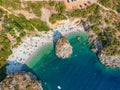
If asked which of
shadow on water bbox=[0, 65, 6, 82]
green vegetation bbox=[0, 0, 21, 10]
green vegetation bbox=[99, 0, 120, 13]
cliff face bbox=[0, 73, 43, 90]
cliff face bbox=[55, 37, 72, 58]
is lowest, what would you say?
cliff face bbox=[0, 73, 43, 90]

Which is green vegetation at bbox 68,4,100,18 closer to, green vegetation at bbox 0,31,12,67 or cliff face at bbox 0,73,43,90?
green vegetation at bbox 0,31,12,67

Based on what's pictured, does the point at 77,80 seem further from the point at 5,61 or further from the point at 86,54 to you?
the point at 5,61

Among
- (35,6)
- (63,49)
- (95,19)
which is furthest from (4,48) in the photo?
(95,19)

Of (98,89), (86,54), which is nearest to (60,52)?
(86,54)

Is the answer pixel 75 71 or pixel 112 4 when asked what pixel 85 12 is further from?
pixel 75 71

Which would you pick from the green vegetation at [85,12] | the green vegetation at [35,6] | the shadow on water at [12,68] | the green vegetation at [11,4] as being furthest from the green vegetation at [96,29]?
the green vegetation at [11,4]

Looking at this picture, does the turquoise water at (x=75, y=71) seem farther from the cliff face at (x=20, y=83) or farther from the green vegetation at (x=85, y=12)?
the green vegetation at (x=85, y=12)

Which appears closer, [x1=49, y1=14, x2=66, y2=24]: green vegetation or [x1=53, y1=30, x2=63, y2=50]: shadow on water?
[x1=53, y1=30, x2=63, y2=50]: shadow on water

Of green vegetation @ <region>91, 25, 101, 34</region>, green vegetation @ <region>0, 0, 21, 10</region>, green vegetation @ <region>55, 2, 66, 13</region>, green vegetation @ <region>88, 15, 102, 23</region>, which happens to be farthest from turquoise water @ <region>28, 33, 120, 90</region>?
green vegetation @ <region>0, 0, 21, 10</region>
